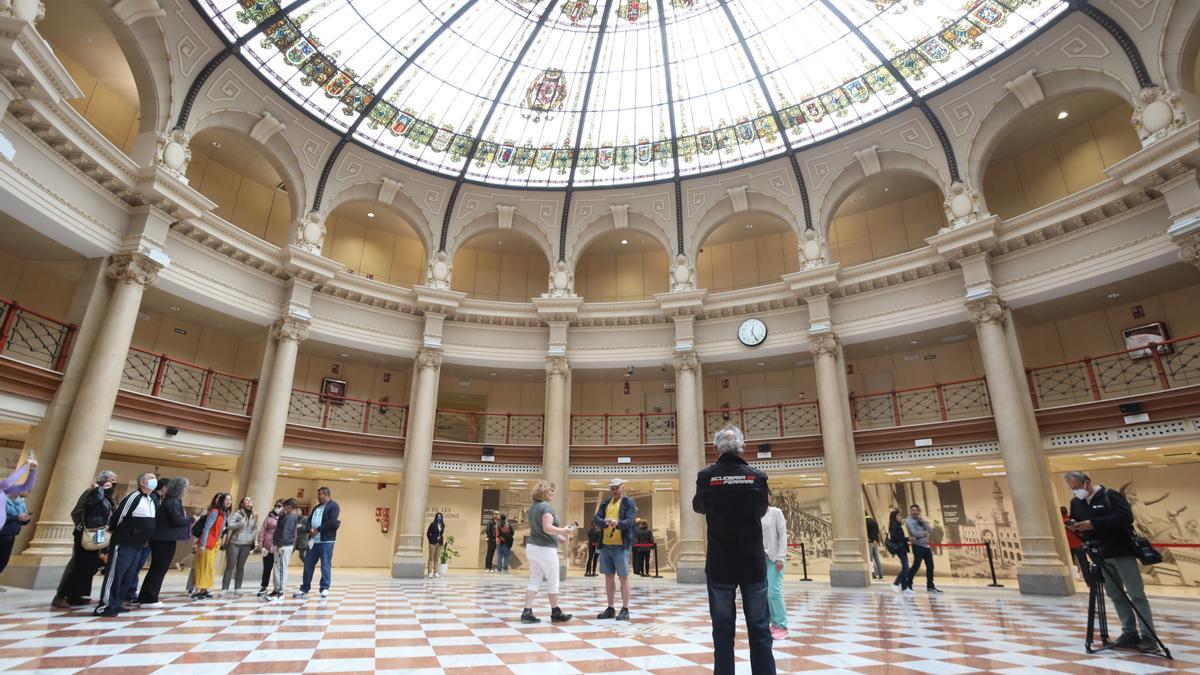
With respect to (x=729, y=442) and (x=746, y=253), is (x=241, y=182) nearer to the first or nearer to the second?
(x=746, y=253)

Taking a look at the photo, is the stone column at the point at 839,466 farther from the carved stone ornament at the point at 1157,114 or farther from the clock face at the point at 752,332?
the carved stone ornament at the point at 1157,114

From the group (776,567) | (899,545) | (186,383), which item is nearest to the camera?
(776,567)

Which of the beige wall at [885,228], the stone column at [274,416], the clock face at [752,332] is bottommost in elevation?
the stone column at [274,416]

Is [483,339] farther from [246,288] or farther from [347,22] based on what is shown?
[347,22]

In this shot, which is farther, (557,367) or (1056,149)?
(557,367)

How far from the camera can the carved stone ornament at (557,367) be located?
61.3ft

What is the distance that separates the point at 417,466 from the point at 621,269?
10.3 meters

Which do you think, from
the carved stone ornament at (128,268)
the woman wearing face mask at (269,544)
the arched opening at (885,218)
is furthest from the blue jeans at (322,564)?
the arched opening at (885,218)

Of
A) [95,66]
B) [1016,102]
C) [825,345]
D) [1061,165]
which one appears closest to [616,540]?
[825,345]

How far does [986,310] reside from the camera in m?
14.6

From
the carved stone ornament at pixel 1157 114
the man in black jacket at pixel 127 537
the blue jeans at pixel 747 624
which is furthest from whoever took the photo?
the carved stone ornament at pixel 1157 114

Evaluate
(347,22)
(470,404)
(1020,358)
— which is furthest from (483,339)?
(1020,358)

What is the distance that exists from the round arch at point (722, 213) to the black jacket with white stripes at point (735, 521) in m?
15.9

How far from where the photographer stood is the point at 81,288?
12.4 meters
